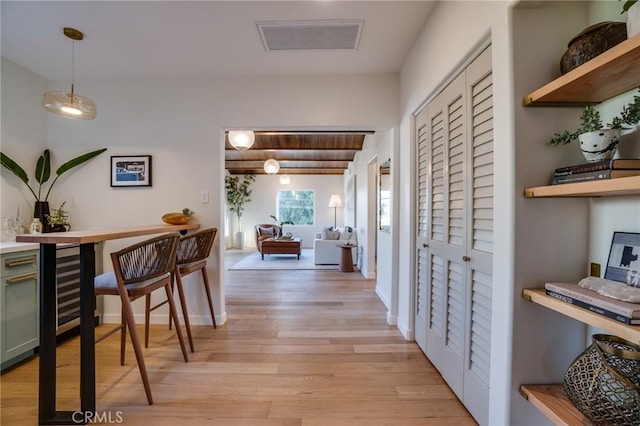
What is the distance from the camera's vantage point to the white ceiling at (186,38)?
6.42 ft

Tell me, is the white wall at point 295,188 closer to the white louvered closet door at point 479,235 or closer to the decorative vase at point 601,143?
the white louvered closet door at point 479,235

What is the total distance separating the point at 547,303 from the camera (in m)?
1.04

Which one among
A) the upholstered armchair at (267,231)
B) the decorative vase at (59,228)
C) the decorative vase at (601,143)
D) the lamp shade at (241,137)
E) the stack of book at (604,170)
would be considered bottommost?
the upholstered armchair at (267,231)

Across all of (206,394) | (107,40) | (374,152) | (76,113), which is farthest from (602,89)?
(374,152)

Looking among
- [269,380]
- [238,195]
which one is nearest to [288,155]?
[238,195]

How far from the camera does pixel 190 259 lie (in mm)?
2578

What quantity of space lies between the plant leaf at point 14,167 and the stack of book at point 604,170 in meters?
3.99

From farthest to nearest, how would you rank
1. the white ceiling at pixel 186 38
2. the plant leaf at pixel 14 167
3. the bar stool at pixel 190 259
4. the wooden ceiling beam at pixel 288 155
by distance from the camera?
the wooden ceiling beam at pixel 288 155
the plant leaf at pixel 14 167
the bar stool at pixel 190 259
the white ceiling at pixel 186 38

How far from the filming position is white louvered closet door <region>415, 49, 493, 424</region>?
1.51 metres

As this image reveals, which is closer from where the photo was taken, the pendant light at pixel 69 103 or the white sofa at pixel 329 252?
the pendant light at pixel 69 103

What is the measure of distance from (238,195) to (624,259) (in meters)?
9.34

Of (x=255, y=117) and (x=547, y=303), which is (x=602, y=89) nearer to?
(x=547, y=303)

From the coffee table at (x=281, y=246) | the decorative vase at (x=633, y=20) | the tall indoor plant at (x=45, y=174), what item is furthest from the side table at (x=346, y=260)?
the decorative vase at (x=633, y=20)

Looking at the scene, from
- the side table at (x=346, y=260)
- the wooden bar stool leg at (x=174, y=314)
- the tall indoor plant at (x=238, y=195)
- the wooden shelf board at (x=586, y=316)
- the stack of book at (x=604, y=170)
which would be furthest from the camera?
the tall indoor plant at (x=238, y=195)
